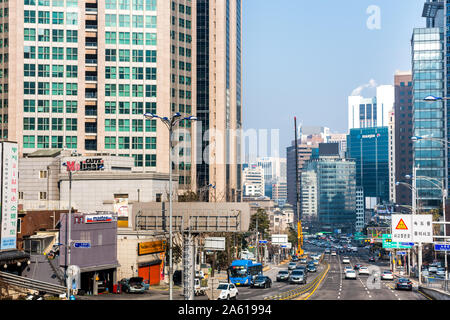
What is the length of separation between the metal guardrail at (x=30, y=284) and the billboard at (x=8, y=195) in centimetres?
349

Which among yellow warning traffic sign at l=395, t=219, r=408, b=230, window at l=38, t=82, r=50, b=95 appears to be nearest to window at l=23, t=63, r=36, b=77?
window at l=38, t=82, r=50, b=95

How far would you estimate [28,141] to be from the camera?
11644 cm

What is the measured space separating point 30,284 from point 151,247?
882 inches

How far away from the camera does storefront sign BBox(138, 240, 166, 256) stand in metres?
64.6

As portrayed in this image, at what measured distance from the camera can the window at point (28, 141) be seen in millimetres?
116000

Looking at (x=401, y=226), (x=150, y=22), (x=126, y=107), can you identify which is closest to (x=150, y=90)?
(x=126, y=107)

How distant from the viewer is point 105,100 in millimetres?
118188

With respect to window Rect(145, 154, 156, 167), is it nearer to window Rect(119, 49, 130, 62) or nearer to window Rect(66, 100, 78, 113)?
window Rect(66, 100, 78, 113)

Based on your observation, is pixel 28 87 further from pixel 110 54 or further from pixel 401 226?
pixel 401 226

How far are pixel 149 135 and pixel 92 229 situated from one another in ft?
209

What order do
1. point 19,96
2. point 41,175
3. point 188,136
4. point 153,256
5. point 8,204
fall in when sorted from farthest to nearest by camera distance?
point 188,136
point 19,96
point 41,175
point 153,256
point 8,204

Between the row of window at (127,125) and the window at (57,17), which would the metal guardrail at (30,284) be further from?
the window at (57,17)

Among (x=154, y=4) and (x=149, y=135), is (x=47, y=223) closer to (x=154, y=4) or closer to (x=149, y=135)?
(x=149, y=135)
